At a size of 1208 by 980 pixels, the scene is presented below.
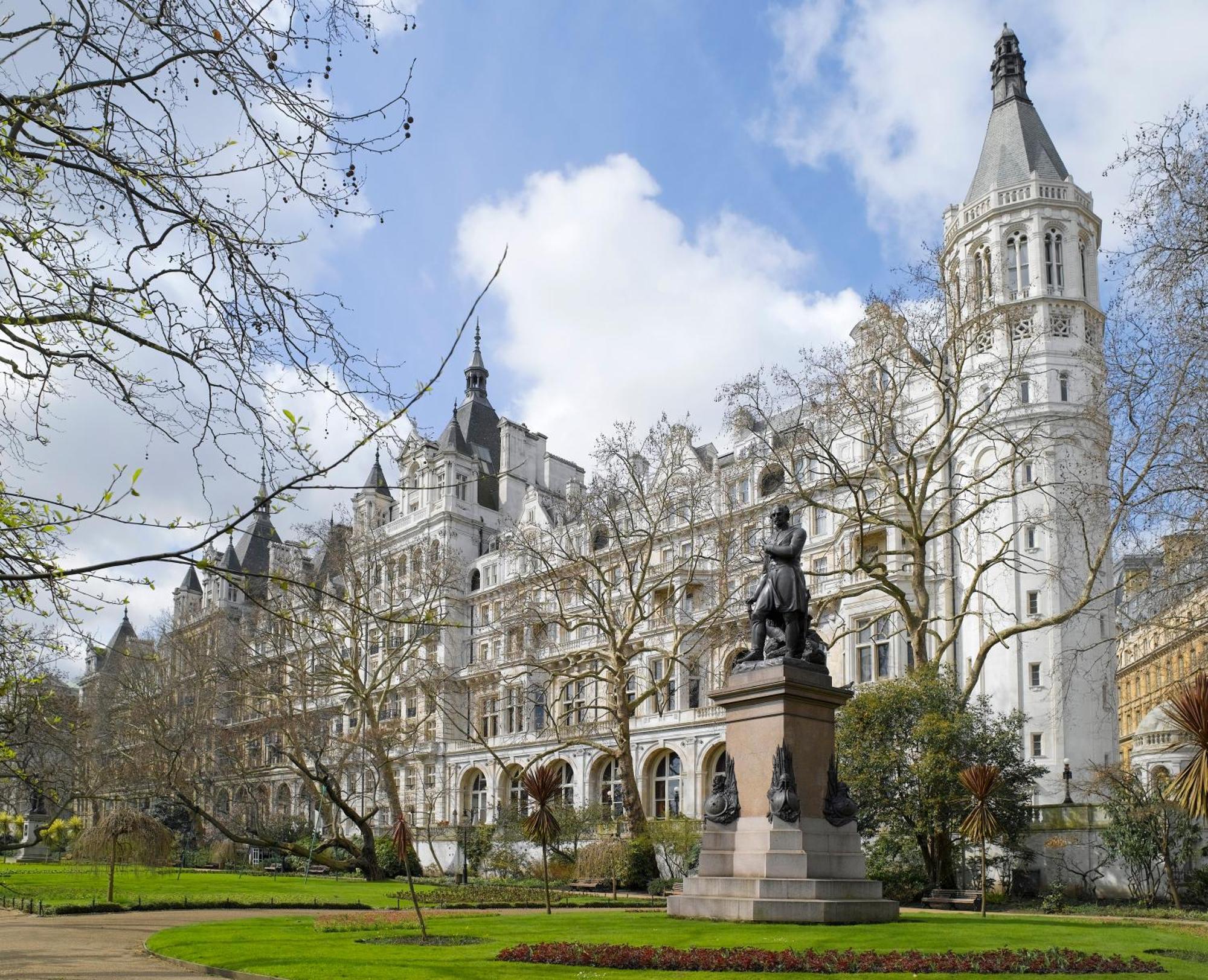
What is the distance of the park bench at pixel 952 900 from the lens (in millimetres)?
27047

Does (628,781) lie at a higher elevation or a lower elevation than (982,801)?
lower

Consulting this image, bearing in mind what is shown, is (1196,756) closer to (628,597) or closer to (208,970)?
(208,970)

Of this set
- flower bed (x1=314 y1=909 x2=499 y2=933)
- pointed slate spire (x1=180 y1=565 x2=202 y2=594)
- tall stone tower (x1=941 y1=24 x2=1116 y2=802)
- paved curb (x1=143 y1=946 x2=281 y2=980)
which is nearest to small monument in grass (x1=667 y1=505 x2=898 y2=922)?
flower bed (x1=314 y1=909 x2=499 y2=933)

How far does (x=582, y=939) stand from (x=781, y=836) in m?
3.51

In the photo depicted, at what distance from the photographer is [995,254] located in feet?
147

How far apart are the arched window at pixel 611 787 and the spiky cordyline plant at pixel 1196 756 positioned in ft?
127

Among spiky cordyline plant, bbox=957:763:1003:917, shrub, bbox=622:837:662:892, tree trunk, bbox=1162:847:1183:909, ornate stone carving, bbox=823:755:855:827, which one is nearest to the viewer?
ornate stone carving, bbox=823:755:855:827

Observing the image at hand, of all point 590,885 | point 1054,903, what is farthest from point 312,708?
point 1054,903

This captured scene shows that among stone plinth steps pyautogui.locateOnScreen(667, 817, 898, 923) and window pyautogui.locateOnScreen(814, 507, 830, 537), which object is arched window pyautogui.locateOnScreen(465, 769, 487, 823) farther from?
stone plinth steps pyautogui.locateOnScreen(667, 817, 898, 923)

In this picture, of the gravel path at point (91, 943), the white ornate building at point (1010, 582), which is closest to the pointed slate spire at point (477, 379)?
the white ornate building at point (1010, 582)

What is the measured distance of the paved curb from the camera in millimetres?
12781

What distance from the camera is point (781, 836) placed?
55.7ft

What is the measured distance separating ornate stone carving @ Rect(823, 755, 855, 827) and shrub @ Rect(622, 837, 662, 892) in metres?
19.7

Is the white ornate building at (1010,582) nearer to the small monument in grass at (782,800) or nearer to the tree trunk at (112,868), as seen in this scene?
the tree trunk at (112,868)
